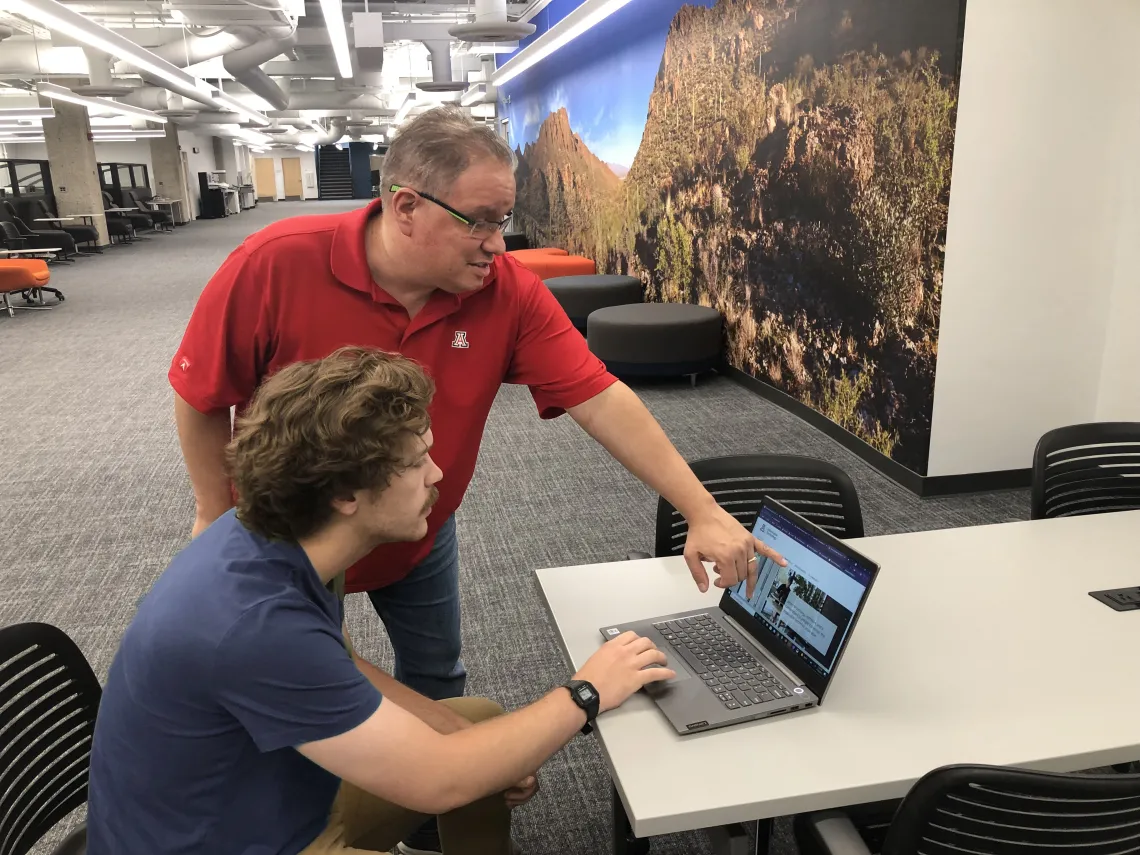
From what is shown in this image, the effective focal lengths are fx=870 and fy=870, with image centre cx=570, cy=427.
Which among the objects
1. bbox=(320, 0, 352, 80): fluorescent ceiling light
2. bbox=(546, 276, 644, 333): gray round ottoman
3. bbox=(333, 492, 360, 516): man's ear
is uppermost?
bbox=(320, 0, 352, 80): fluorescent ceiling light

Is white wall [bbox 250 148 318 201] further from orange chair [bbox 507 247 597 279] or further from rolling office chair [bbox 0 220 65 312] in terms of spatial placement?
orange chair [bbox 507 247 597 279]

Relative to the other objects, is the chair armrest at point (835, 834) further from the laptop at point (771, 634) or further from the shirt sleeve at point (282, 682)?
the shirt sleeve at point (282, 682)

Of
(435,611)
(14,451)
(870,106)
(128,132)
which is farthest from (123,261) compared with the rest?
(435,611)

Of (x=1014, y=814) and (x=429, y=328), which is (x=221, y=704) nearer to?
(x=429, y=328)

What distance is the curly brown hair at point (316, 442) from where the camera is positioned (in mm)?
1095

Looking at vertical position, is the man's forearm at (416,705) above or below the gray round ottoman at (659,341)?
above

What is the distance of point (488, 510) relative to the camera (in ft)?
12.8

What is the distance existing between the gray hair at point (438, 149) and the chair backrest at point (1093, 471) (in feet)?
5.33

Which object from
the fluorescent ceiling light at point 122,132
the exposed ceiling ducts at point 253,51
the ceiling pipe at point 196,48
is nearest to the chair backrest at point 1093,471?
the exposed ceiling ducts at point 253,51

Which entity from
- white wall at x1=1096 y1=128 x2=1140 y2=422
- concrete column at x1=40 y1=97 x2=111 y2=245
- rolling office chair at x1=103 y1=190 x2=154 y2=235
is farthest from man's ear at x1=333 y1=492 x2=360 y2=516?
rolling office chair at x1=103 y1=190 x2=154 y2=235

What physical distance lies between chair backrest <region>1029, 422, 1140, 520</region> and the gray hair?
1624 mm

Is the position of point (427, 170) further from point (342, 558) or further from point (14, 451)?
point (14, 451)

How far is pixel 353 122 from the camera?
26.7 meters

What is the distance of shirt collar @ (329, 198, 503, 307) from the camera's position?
1593 millimetres
